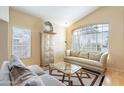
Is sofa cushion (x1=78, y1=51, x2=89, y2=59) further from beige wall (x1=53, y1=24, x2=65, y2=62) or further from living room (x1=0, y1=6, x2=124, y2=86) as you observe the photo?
beige wall (x1=53, y1=24, x2=65, y2=62)

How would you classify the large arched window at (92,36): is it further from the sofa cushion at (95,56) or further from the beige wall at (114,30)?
the sofa cushion at (95,56)

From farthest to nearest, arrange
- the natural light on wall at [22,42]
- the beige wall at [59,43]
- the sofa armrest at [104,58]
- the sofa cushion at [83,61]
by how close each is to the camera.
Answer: the sofa cushion at [83,61] → the sofa armrest at [104,58] → the beige wall at [59,43] → the natural light on wall at [22,42]

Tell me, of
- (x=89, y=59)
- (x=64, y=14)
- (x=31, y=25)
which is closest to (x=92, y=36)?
(x=64, y=14)

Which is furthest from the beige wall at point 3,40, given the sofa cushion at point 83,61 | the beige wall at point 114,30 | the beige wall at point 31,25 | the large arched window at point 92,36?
the sofa cushion at point 83,61

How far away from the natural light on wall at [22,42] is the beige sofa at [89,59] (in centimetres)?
114

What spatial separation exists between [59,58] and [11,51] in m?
1.26

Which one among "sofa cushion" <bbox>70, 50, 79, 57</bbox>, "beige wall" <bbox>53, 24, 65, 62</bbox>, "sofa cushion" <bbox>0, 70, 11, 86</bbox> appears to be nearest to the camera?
"sofa cushion" <bbox>0, 70, 11, 86</bbox>

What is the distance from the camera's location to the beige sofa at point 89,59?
10.8ft

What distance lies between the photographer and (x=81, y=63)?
3.61m

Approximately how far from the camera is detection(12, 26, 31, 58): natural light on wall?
2587 millimetres

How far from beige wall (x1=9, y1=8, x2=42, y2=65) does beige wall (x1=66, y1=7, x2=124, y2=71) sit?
0.74m

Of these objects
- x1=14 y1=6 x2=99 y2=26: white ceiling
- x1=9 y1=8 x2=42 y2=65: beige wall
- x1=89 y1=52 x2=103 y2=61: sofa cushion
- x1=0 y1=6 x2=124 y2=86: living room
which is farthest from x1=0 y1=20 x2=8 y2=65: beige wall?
x1=89 y1=52 x2=103 y2=61: sofa cushion

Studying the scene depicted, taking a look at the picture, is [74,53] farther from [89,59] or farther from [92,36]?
[92,36]

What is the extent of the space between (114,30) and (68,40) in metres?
1.30
